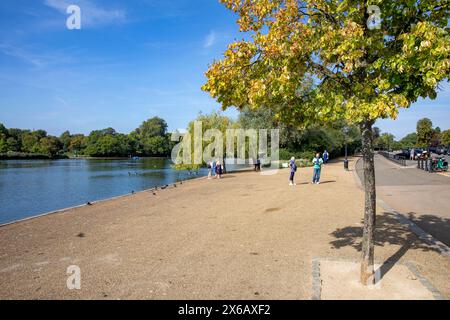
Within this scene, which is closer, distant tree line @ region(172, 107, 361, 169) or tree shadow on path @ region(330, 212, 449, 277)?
tree shadow on path @ region(330, 212, 449, 277)

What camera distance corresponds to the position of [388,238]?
8.43 metres

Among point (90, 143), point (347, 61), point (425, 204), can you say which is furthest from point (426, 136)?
point (90, 143)

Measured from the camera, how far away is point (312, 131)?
42.2m

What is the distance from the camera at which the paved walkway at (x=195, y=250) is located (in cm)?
567

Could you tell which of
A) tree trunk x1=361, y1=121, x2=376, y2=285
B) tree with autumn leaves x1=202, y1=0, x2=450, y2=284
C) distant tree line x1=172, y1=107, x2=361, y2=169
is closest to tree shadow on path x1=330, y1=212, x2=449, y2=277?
tree trunk x1=361, y1=121, x2=376, y2=285

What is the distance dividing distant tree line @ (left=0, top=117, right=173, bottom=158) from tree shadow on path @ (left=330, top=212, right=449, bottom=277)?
12226 cm

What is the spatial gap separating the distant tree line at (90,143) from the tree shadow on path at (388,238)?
122256 mm

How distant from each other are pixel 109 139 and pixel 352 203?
13326 centimetres

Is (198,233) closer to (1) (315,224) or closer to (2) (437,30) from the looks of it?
(1) (315,224)

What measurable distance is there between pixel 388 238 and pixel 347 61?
527 cm

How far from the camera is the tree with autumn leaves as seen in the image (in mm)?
4883

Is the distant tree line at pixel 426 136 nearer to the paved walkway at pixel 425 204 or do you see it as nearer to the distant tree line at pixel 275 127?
the distant tree line at pixel 275 127

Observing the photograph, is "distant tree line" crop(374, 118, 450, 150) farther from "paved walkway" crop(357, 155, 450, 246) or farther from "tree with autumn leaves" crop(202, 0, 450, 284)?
"tree with autumn leaves" crop(202, 0, 450, 284)

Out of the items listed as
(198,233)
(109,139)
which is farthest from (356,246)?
(109,139)
